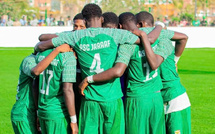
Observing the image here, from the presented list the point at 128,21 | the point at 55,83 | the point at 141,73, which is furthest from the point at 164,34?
the point at 55,83

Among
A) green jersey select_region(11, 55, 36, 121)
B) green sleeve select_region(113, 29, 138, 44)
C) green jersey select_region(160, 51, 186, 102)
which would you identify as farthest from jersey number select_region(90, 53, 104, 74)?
green jersey select_region(160, 51, 186, 102)

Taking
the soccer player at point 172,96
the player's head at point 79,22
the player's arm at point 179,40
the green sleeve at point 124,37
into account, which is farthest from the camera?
the player's head at point 79,22

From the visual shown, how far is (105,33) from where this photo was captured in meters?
5.02

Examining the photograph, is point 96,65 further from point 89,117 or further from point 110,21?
point 110,21

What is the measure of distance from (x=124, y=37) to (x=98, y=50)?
1.23ft

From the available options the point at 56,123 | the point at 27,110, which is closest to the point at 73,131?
the point at 56,123

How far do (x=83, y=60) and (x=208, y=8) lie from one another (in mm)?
60648

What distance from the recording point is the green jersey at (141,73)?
5.31 m

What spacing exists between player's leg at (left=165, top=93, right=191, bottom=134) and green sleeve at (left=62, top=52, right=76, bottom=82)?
1713 mm

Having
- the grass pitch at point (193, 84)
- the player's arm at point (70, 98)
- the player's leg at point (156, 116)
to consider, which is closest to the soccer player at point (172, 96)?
the player's leg at point (156, 116)

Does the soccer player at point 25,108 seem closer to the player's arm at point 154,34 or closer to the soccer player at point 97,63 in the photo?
the soccer player at point 97,63

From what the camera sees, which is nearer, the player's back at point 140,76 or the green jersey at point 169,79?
the player's back at point 140,76

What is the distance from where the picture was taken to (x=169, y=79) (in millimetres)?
6035

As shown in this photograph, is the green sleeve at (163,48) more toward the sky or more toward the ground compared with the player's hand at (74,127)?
more toward the sky
